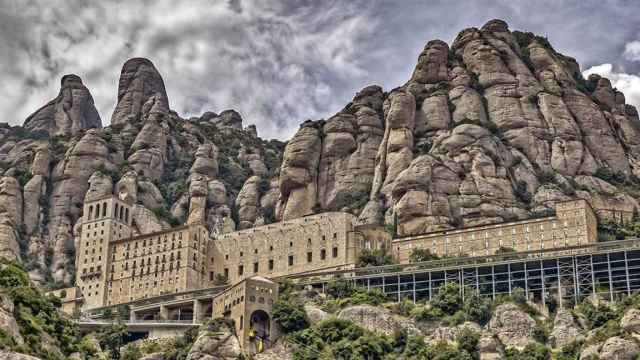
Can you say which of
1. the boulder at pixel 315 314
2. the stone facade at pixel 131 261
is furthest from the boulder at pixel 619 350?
the stone facade at pixel 131 261

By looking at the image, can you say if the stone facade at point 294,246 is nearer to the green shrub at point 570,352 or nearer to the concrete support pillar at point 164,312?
the concrete support pillar at point 164,312

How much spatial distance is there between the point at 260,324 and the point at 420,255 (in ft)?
81.8

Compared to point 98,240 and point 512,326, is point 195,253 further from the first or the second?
point 512,326

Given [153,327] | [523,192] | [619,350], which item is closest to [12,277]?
[153,327]

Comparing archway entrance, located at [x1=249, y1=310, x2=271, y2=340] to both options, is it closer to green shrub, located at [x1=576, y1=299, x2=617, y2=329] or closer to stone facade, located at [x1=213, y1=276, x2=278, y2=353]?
stone facade, located at [x1=213, y1=276, x2=278, y2=353]

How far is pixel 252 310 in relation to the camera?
126m

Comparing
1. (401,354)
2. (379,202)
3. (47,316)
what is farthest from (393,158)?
(47,316)

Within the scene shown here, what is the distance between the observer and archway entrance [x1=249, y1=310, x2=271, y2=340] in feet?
412

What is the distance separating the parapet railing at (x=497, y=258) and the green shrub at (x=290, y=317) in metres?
10.4

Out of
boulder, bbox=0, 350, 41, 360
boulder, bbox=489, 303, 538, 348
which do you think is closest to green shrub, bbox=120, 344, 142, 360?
boulder, bbox=489, 303, 538, 348

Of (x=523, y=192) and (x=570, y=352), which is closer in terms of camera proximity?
(x=570, y=352)

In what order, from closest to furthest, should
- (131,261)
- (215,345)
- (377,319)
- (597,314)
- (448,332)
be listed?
1. (597,314)
2. (448,332)
3. (215,345)
4. (377,319)
5. (131,261)

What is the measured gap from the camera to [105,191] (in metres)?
181

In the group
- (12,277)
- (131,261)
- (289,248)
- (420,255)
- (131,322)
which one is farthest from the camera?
(131,261)
